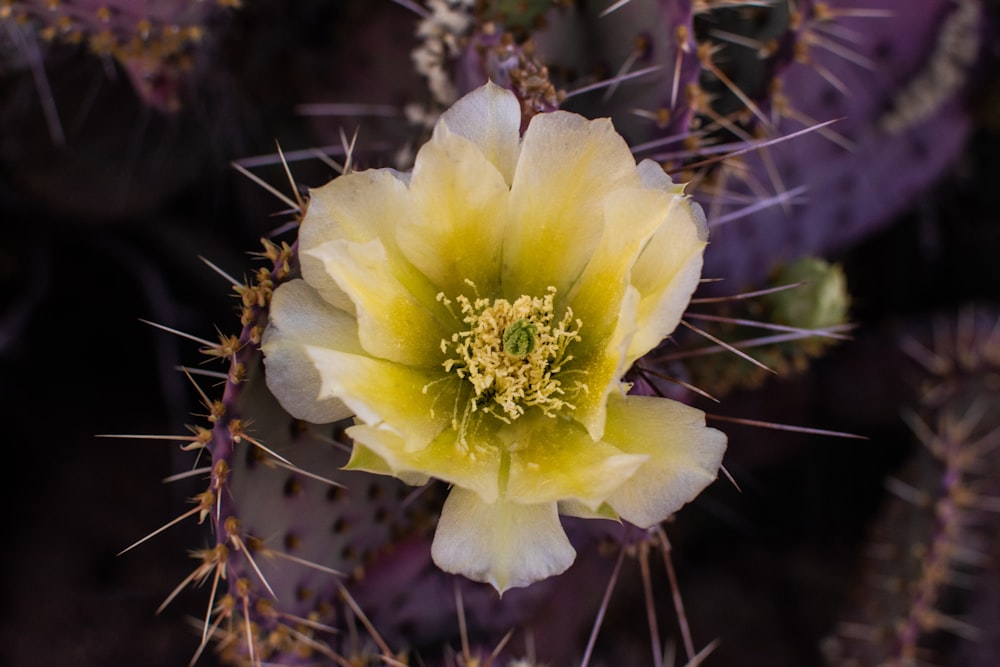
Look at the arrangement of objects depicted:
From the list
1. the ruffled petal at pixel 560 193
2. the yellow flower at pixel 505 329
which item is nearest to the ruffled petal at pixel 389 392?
the yellow flower at pixel 505 329

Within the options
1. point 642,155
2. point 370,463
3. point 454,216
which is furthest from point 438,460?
point 642,155

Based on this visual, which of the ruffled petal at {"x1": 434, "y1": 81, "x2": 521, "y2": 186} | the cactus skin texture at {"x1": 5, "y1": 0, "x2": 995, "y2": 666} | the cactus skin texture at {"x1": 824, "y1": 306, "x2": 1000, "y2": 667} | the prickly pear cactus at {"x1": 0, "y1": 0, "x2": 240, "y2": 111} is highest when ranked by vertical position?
the ruffled petal at {"x1": 434, "y1": 81, "x2": 521, "y2": 186}

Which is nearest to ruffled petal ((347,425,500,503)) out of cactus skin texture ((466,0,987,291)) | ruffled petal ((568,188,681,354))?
ruffled petal ((568,188,681,354))

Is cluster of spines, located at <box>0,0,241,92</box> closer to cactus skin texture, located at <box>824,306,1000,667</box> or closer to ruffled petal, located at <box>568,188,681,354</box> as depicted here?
ruffled petal, located at <box>568,188,681,354</box>

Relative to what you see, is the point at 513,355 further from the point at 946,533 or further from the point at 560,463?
the point at 946,533

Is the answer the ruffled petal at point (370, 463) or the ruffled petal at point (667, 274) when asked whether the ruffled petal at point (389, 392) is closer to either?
the ruffled petal at point (370, 463)
